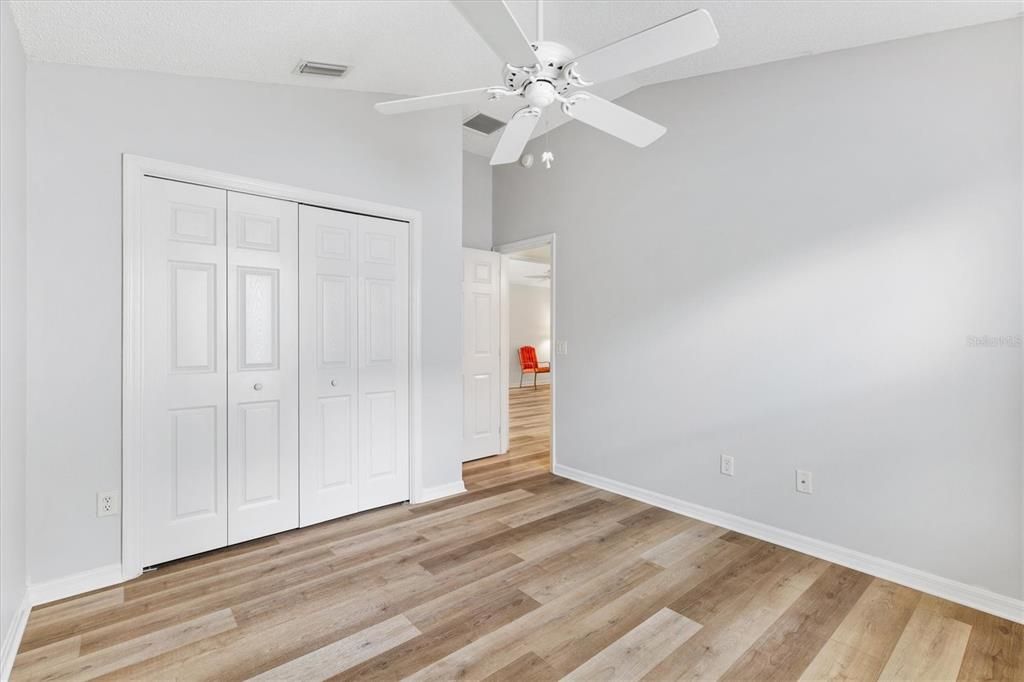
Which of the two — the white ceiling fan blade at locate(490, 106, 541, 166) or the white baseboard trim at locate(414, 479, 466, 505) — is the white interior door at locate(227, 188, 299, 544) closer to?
the white baseboard trim at locate(414, 479, 466, 505)

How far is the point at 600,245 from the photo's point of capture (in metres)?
3.83

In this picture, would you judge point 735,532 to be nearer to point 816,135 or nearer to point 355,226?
point 816,135

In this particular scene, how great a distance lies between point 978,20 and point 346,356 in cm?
366

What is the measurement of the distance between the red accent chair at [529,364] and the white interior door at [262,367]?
7.49 meters

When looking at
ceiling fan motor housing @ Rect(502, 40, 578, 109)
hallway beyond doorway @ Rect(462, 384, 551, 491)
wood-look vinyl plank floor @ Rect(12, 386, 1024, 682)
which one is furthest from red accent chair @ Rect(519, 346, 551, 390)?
ceiling fan motor housing @ Rect(502, 40, 578, 109)

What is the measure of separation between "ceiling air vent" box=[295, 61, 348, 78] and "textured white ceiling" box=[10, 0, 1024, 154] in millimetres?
50

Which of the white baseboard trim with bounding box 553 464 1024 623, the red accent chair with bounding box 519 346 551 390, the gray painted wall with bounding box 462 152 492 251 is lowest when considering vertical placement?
the white baseboard trim with bounding box 553 464 1024 623

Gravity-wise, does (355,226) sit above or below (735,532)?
above

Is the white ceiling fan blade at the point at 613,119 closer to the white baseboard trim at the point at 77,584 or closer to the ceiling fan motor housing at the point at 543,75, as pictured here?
the ceiling fan motor housing at the point at 543,75

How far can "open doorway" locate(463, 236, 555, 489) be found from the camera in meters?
4.23

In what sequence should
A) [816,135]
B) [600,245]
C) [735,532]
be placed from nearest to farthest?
[816,135], [735,532], [600,245]

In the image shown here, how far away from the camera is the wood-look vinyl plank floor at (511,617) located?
70.5 inches

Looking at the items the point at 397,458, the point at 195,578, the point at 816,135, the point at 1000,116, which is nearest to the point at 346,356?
the point at 397,458

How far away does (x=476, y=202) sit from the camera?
→ 468 centimetres
